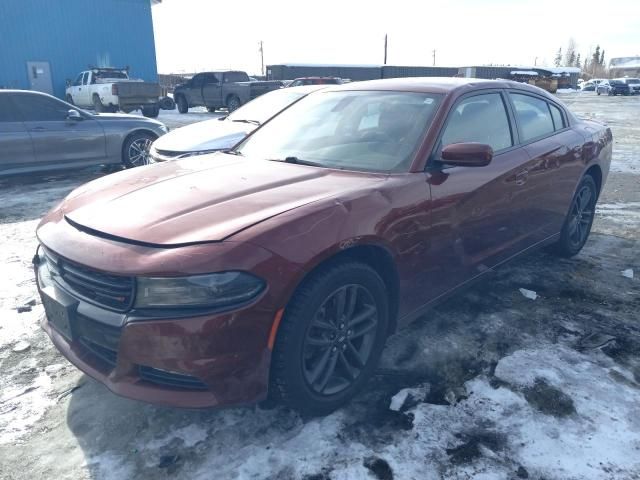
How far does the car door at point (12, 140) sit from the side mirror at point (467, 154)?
727 cm

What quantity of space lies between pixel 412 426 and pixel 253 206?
1.36 metres

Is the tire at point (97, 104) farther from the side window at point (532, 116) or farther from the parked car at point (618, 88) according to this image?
the parked car at point (618, 88)

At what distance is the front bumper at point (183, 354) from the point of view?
2.10 meters

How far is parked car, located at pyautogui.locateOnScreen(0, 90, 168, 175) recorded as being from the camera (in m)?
7.80

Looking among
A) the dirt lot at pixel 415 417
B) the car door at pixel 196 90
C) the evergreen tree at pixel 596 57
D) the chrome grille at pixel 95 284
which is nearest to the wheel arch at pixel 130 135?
the dirt lot at pixel 415 417

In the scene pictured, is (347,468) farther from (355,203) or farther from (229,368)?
(355,203)

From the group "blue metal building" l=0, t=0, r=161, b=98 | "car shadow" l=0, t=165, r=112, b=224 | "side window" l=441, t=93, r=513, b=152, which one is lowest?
"car shadow" l=0, t=165, r=112, b=224

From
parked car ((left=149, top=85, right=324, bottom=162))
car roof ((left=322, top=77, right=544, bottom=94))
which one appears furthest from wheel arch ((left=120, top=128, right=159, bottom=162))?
car roof ((left=322, top=77, right=544, bottom=94))

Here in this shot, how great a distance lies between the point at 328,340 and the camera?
2.57 metres

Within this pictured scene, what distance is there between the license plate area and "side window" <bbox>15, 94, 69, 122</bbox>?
6.58 meters

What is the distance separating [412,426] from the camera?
2559 millimetres

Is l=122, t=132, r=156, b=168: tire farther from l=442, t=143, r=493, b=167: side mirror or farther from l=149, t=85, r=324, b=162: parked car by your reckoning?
l=442, t=143, r=493, b=167: side mirror

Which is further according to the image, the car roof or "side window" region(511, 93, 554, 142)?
"side window" region(511, 93, 554, 142)

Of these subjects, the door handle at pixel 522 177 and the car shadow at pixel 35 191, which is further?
the car shadow at pixel 35 191
